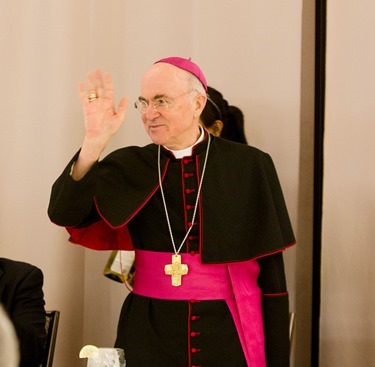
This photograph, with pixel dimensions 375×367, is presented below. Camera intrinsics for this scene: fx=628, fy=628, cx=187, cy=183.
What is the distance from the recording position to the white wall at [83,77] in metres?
2.88

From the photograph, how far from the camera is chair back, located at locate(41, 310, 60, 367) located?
2.44 m

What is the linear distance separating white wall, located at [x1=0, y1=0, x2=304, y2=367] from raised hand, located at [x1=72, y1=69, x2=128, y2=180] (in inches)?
38.7

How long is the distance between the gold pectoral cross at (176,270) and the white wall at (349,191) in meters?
1.08

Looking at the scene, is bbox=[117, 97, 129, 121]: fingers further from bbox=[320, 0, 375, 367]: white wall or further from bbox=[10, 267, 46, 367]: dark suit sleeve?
bbox=[320, 0, 375, 367]: white wall

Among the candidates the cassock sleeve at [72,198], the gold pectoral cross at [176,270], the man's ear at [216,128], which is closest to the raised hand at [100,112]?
the cassock sleeve at [72,198]

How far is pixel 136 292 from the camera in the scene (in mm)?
2238

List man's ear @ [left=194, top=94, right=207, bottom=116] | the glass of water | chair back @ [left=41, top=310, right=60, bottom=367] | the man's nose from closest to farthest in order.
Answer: the glass of water
the man's nose
man's ear @ [left=194, top=94, right=207, bottom=116]
chair back @ [left=41, top=310, right=60, bottom=367]

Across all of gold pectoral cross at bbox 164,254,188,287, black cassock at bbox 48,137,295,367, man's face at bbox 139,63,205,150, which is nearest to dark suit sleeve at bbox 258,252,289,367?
black cassock at bbox 48,137,295,367

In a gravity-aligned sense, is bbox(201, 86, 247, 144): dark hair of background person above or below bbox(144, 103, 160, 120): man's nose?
above

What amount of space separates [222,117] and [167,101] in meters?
0.80

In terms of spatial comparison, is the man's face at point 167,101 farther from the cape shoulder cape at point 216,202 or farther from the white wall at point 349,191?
the white wall at point 349,191

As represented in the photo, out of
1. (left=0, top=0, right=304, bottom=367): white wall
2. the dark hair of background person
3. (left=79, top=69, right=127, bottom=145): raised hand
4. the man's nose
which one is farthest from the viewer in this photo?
(left=0, top=0, right=304, bottom=367): white wall

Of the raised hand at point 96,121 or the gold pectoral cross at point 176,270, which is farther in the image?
the gold pectoral cross at point 176,270

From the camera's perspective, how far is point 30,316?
2355mm
